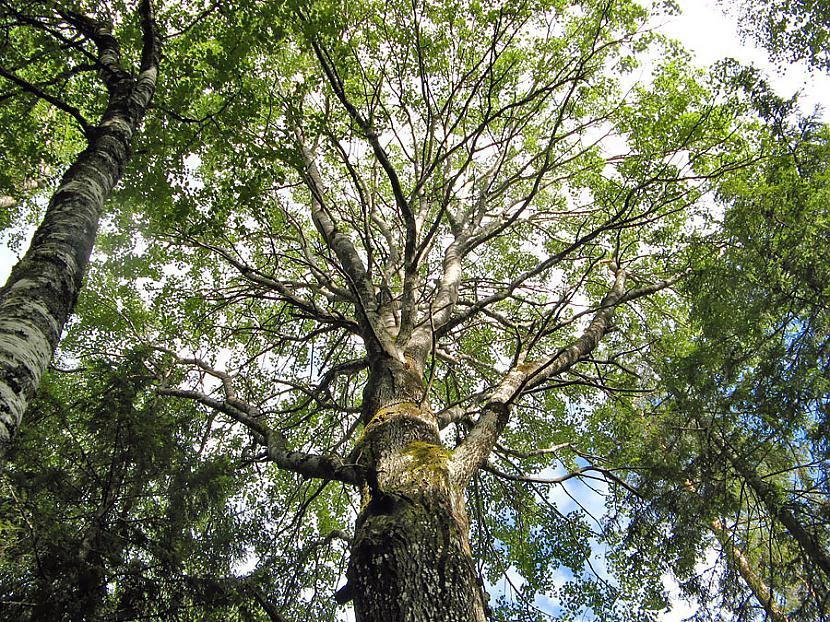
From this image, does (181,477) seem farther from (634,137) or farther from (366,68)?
(634,137)

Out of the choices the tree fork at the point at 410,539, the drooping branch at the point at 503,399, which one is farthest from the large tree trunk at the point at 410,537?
the drooping branch at the point at 503,399

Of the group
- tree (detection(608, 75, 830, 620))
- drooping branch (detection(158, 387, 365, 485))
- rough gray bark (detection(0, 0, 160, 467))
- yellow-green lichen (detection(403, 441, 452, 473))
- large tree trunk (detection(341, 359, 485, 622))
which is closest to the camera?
rough gray bark (detection(0, 0, 160, 467))

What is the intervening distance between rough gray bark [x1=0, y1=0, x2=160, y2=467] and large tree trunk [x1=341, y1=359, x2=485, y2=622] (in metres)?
1.83

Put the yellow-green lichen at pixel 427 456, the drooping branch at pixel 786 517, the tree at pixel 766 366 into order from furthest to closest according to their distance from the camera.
A: the drooping branch at pixel 786 517, the tree at pixel 766 366, the yellow-green lichen at pixel 427 456

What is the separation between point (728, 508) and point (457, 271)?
4.02 m

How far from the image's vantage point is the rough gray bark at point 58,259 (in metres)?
1.88

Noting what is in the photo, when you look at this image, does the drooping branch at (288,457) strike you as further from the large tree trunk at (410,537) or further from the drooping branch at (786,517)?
the drooping branch at (786,517)

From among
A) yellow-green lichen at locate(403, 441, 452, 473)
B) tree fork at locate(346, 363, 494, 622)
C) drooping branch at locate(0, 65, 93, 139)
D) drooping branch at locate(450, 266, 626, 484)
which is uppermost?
drooping branch at locate(0, 65, 93, 139)

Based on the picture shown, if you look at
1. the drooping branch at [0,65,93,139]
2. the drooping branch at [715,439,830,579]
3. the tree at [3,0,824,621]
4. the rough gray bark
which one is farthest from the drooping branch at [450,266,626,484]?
the drooping branch at [0,65,93,139]

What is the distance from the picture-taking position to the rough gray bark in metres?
1.88

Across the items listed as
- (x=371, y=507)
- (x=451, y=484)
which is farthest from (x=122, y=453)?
(x=451, y=484)

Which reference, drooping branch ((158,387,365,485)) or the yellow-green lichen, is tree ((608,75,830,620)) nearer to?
the yellow-green lichen

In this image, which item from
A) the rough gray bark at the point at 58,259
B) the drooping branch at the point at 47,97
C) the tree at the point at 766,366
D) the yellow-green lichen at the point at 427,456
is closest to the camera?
the rough gray bark at the point at 58,259

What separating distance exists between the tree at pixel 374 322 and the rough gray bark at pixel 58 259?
0.77m
